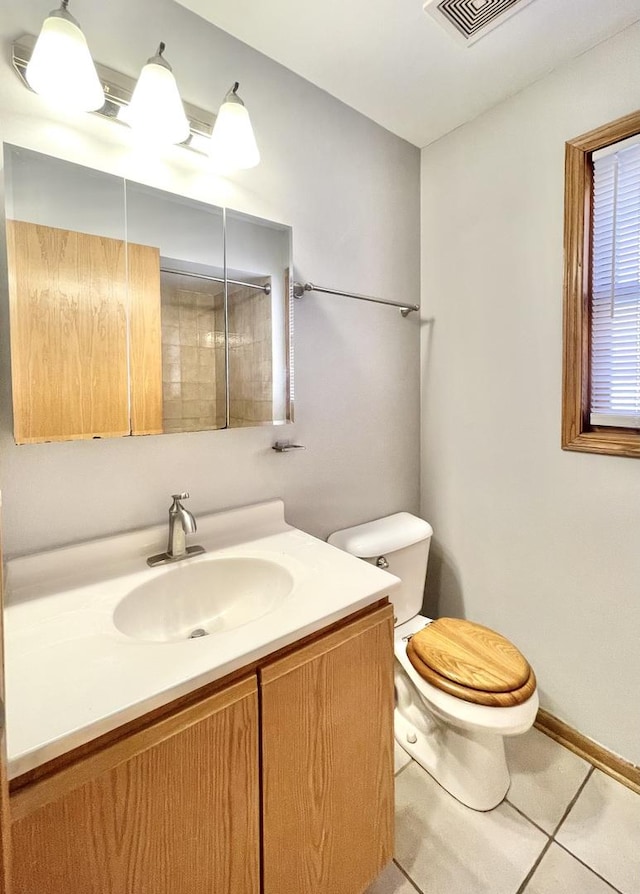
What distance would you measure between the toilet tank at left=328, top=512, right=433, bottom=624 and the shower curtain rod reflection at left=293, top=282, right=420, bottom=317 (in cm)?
87

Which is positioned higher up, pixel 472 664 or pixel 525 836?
pixel 472 664

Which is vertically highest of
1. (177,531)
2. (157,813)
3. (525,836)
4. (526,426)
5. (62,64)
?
(62,64)

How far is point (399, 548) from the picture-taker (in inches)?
59.7

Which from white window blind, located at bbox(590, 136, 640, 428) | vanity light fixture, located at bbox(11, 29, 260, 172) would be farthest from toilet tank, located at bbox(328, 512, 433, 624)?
vanity light fixture, located at bbox(11, 29, 260, 172)

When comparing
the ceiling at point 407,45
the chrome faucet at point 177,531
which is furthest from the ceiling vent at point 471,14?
the chrome faucet at point 177,531

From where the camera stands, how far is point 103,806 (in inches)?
24.0

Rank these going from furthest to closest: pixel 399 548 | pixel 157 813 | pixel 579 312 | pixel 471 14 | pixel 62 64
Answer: pixel 399 548
pixel 579 312
pixel 471 14
pixel 62 64
pixel 157 813

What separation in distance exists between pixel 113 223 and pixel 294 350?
624mm

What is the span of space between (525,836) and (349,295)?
178 cm

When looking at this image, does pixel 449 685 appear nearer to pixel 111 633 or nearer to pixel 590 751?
pixel 590 751

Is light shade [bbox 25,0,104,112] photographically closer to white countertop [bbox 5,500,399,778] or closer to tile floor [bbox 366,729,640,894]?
white countertop [bbox 5,500,399,778]

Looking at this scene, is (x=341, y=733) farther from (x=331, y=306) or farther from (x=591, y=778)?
(x=331, y=306)

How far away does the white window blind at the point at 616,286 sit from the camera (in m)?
1.28

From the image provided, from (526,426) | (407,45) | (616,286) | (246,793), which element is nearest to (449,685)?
(246,793)
